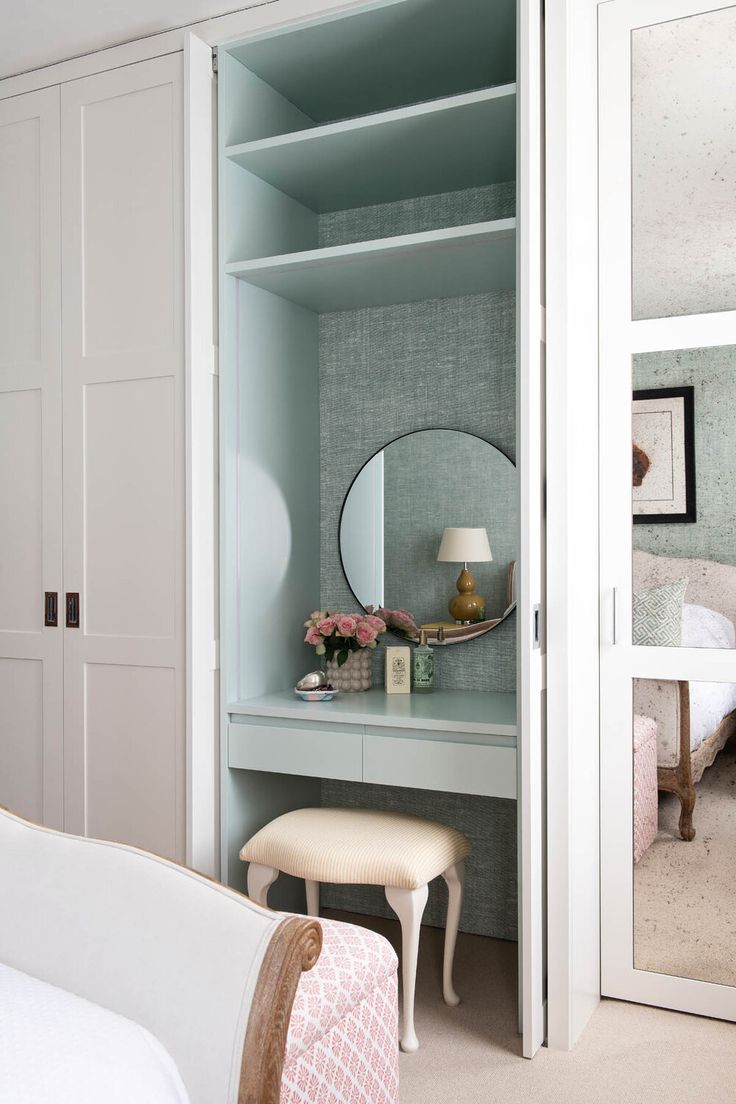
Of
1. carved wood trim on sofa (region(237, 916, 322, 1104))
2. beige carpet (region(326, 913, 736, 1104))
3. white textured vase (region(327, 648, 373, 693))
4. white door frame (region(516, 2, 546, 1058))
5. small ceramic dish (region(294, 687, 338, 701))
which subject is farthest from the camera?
white textured vase (region(327, 648, 373, 693))

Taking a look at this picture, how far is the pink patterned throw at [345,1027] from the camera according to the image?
4.91ft

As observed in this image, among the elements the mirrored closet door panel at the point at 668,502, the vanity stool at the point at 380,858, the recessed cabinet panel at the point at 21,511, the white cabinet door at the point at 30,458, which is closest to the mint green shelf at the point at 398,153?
the mirrored closet door panel at the point at 668,502

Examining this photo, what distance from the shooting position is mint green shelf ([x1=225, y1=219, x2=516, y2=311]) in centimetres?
225

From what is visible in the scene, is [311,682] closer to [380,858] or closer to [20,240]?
[380,858]

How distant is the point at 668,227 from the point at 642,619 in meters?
1.00

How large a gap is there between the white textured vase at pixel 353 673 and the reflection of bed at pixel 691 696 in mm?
→ 816

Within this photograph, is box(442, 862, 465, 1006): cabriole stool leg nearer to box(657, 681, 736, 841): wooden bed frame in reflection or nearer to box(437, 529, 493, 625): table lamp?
box(657, 681, 736, 841): wooden bed frame in reflection

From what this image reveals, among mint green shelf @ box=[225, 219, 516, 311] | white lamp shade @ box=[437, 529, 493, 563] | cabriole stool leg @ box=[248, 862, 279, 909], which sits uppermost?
mint green shelf @ box=[225, 219, 516, 311]

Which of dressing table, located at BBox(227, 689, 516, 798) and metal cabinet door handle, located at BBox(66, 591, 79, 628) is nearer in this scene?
dressing table, located at BBox(227, 689, 516, 798)

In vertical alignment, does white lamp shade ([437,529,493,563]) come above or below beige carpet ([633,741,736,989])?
above

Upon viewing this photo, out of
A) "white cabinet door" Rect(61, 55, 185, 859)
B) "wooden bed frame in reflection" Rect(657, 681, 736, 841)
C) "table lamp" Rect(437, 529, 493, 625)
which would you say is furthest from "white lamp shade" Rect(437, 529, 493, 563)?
"white cabinet door" Rect(61, 55, 185, 859)

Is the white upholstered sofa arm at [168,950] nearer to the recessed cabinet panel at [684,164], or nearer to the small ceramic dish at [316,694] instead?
the small ceramic dish at [316,694]

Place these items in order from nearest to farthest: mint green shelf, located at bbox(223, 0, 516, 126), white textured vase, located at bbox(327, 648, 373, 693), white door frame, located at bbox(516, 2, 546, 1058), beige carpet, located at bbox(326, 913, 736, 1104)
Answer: beige carpet, located at bbox(326, 913, 736, 1104) → white door frame, located at bbox(516, 2, 546, 1058) → mint green shelf, located at bbox(223, 0, 516, 126) → white textured vase, located at bbox(327, 648, 373, 693)

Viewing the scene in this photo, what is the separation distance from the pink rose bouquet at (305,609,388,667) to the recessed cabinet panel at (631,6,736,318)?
1.13m
